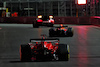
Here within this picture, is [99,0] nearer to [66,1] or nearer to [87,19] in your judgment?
[87,19]

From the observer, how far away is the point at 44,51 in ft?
26.7

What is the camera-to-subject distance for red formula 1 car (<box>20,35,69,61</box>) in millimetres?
8109

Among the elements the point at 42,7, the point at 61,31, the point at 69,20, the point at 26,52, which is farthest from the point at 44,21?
the point at 42,7

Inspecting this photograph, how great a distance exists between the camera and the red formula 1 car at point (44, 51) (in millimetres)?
8109

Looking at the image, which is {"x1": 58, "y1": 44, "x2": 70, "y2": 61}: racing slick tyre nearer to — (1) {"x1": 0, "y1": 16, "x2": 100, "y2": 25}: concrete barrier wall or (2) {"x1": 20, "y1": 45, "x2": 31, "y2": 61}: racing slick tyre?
(2) {"x1": 20, "y1": 45, "x2": 31, "y2": 61}: racing slick tyre

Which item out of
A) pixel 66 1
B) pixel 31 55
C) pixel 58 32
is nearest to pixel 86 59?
pixel 31 55

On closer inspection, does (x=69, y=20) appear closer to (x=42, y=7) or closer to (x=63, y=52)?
(x=42, y=7)

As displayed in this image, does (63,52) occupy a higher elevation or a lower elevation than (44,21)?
lower

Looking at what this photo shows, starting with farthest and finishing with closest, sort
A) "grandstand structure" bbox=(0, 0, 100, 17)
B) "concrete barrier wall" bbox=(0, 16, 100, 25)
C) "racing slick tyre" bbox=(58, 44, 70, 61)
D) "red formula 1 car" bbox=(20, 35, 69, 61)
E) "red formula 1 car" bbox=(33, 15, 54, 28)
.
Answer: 1. "grandstand structure" bbox=(0, 0, 100, 17)
2. "concrete barrier wall" bbox=(0, 16, 100, 25)
3. "red formula 1 car" bbox=(33, 15, 54, 28)
4. "racing slick tyre" bbox=(58, 44, 70, 61)
5. "red formula 1 car" bbox=(20, 35, 69, 61)

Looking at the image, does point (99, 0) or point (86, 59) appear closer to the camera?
point (86, 59)

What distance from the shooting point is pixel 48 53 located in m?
8.20

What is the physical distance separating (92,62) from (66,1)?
44.1 metres

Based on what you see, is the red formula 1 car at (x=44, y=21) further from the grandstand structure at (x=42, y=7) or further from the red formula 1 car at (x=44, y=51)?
the grandstand structure at (x=42, y=7)

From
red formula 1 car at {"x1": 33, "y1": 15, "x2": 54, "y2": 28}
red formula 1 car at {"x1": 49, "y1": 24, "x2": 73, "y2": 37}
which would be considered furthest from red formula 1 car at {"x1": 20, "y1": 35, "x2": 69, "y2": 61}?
red formula 1 car at {"x1": 33, "y1": 15, "x2": 54, "y2": 28}
